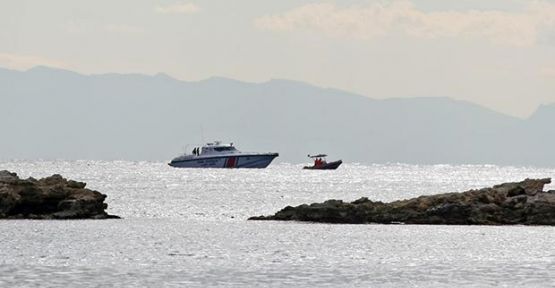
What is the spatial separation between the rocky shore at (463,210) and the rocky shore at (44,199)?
16.4m

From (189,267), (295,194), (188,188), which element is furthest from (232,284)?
(188,188)

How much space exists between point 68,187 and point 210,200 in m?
62.3

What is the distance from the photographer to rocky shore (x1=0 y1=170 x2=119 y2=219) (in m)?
82.1

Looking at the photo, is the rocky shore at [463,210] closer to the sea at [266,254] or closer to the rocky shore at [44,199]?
the sea at [266,254]

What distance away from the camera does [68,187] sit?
276 feet

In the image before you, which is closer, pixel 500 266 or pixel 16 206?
pixel 500 266

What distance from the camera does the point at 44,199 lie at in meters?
83.4

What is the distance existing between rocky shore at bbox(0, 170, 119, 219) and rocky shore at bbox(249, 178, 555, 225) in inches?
648

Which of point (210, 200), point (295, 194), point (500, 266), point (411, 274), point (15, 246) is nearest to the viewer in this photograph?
point (411, 274)

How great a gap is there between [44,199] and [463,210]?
30212 mm

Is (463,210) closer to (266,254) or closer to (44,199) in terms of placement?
(266,254)

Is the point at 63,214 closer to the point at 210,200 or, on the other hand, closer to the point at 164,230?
the point at 164,230

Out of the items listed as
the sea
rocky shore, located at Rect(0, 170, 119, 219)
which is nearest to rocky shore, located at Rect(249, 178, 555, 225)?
the sea

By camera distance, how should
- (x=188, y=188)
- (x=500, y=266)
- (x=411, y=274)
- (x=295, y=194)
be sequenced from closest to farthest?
(x=411, y=274), (x=500, y=266), (x=295, y=194), (x=188, y=188)
